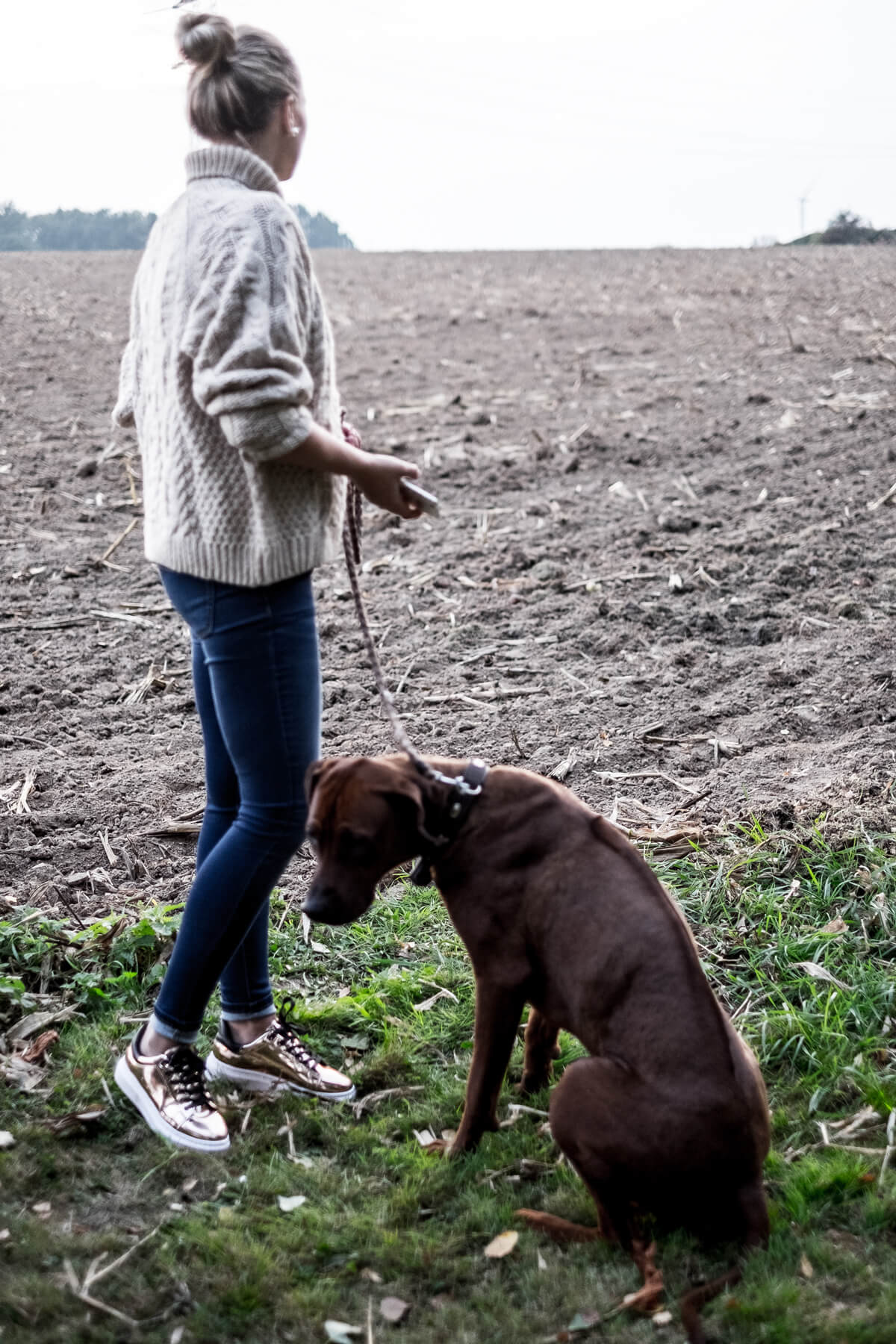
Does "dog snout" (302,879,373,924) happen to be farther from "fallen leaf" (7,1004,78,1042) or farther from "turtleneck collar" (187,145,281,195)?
"turtleneck collar" (187,145,281,195)

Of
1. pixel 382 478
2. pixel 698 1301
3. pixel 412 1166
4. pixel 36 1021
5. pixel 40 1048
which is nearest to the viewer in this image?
pixel 698 1301

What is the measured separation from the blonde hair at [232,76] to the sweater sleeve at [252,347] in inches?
13.1

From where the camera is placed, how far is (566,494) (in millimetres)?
9586

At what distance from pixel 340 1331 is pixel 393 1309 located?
0.14 metres

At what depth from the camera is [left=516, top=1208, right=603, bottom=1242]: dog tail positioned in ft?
9.80

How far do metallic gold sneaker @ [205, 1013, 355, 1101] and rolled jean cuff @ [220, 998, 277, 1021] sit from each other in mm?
57

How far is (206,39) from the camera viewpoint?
9.55 ft

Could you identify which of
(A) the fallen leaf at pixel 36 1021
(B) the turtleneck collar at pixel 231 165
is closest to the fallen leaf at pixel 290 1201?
(A) the fallen leaf at pixel 36 1021

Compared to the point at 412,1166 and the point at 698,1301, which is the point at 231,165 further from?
the point at 698,1301

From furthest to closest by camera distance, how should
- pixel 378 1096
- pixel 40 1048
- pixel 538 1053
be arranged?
pixel 40 1048 < pixel 378 1096 < pixel 538 1053

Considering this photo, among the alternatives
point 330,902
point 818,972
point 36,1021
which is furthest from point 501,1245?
point 36,1021

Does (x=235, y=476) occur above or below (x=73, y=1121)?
above

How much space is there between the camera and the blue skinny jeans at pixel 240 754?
3.14 metres

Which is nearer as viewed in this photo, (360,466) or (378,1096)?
(360,466)
